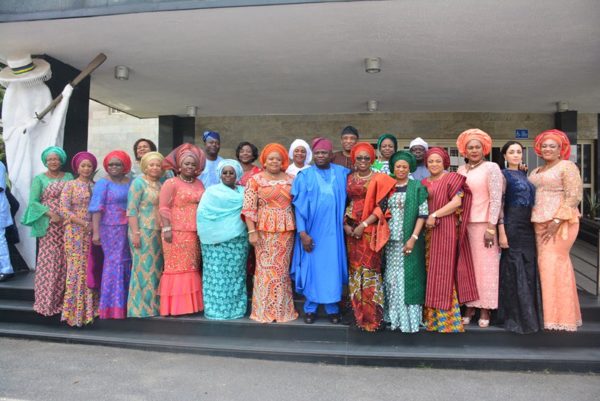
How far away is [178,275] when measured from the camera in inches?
163

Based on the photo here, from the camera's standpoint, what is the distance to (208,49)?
539 centimetres

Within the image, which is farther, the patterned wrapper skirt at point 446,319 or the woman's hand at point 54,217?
the woman's hand at point 54,217

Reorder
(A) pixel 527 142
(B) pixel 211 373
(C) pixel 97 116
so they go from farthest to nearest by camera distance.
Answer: (C) pixel 97 116
(A) pixel 527 142
(B) pixel 211 373

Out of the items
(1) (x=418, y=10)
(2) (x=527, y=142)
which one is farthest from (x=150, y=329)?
(2) (x=527, y=142)

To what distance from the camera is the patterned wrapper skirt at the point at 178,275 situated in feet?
13.5

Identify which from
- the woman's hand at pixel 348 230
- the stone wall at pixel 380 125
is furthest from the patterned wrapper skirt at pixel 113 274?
the stone wall at pixel 380 125

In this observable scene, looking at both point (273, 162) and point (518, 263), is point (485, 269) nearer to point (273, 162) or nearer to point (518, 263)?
point (518, 263)

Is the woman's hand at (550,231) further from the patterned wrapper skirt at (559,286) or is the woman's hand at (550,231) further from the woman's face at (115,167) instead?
the woman's face at (115,167)

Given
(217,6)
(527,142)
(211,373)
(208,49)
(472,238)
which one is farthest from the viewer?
(527,142)

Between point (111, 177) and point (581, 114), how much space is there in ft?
28.3

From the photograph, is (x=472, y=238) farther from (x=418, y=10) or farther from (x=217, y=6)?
(x=217, y=6)

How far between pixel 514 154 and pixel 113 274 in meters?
3.81

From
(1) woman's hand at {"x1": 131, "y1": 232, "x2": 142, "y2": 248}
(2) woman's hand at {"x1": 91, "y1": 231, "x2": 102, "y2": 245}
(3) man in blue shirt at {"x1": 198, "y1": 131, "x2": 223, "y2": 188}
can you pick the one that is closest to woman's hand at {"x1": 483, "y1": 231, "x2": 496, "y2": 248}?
(3) man in blue shirt at {"x1": 198, "y1": 131, "x2": 223, "y2": 188}

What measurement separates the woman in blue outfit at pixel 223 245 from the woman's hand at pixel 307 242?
58 centimetres
